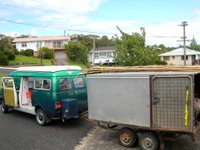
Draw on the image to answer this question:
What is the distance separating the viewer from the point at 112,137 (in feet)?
30.2

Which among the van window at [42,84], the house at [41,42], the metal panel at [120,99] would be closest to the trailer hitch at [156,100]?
the metal panel at [120,99]

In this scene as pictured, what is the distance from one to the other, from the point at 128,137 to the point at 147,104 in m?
1.40

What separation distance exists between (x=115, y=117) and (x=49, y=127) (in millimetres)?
3703

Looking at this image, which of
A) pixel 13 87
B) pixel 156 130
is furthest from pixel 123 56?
pixel 156 130

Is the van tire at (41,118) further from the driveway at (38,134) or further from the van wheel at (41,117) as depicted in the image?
the driveway at (38,134)

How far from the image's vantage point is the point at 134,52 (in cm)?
2286

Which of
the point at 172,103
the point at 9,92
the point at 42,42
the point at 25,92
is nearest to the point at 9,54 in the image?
the point at 42,42

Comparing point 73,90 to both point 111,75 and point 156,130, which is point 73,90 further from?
point 156,130

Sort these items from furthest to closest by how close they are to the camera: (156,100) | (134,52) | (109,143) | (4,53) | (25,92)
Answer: (4,53)
(134,52)
(25,92)
(109,143)
(156,100)

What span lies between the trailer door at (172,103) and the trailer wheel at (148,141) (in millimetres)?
462

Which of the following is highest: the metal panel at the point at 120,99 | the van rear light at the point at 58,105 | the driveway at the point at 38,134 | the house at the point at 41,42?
the house at the point at 41,42

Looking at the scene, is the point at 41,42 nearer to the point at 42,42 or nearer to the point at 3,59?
the point at 42,42

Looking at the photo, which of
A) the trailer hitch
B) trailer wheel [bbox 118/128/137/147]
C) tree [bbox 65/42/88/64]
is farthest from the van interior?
tree [bbox 65/42/88/64]

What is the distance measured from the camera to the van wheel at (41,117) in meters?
10.7
